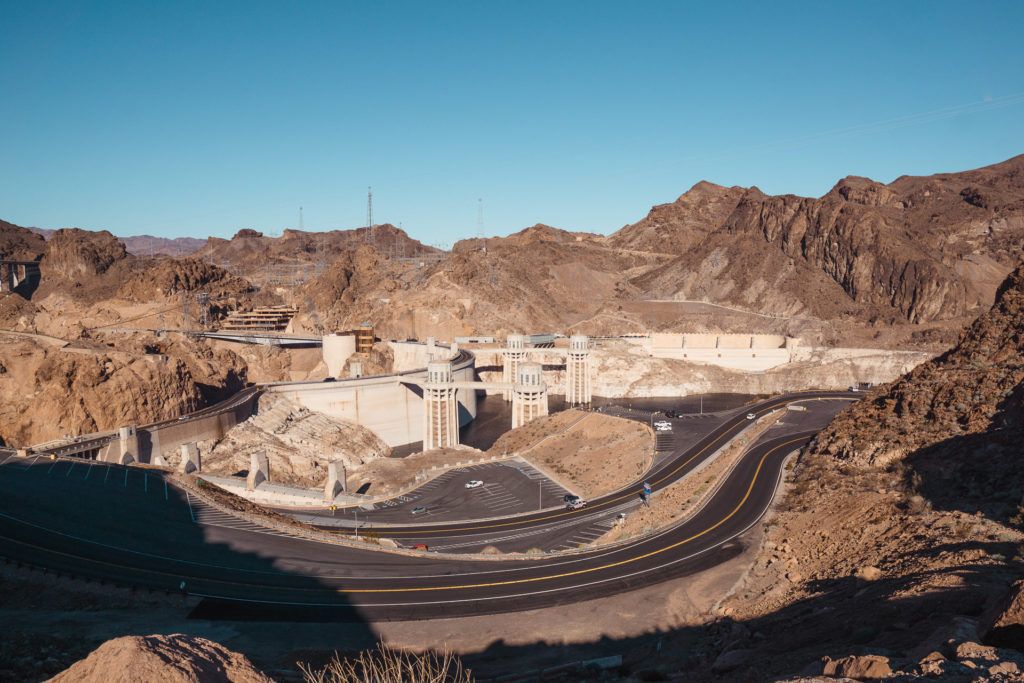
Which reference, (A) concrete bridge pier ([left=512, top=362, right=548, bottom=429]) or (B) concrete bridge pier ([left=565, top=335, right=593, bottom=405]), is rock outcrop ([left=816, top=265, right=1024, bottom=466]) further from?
(B) concrete bridge pier ([left=565, top=335, right=593, bottom=405])

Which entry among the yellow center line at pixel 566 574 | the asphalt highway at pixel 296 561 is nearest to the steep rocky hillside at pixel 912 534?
the yellow center line at pixel 566 574

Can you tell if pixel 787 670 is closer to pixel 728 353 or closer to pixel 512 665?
pixel 512 665

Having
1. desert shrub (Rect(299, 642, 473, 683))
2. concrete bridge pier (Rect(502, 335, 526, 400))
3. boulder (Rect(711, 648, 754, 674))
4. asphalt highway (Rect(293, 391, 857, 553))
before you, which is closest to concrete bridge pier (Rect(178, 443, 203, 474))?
asphalt highway (Rect(293, 391, 857, 553))

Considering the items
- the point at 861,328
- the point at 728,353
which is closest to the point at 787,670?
the point at 728,353

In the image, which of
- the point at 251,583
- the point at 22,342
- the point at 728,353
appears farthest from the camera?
the point at 728,353

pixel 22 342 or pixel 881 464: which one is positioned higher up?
pixel 22 342

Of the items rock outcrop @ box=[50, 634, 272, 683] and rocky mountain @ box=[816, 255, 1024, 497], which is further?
rocky mountain @ box=[816, 255, 1024, 497]

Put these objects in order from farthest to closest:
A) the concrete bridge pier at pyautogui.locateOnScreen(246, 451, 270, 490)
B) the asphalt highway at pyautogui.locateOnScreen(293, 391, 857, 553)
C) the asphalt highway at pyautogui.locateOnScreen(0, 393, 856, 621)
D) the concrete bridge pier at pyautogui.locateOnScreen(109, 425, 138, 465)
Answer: the concrete bridge pier at pyautogui.locateOnScreen(109, 425, 138, 465) → the concrete bridge pier at pyautogui.locateOnScreen(246, 451, 270, 490) → the asphalt highway at pyautogui.locateOnScreen(293, 391, 857, 553) → the asphalt highway at pyautogui.locateOnScreen(0, 393, 856, 621)

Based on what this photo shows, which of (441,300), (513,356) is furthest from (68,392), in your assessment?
(441,300)
